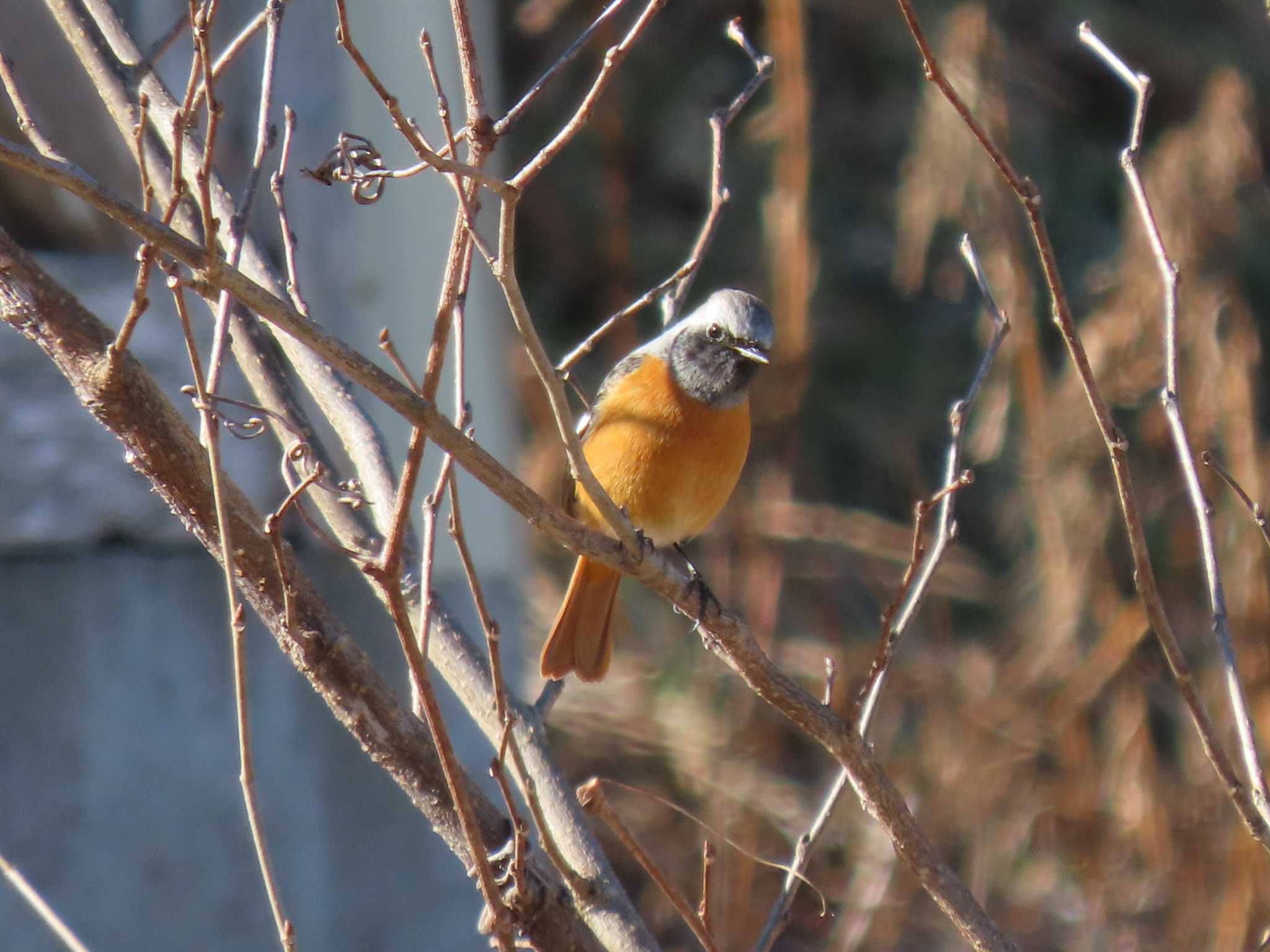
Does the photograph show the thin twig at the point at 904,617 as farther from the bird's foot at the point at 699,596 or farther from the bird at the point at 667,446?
the bird at the point at 667,446

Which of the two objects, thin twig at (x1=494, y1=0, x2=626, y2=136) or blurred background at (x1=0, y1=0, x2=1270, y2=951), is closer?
thin twig at (x1=494, y1=0, x2=626, y2=136)

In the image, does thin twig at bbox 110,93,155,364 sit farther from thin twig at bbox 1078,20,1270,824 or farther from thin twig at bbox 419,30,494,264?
thin twig at bbox 1078,20,1270,824

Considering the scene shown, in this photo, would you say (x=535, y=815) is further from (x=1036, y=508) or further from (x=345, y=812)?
(x=1036, y=508)

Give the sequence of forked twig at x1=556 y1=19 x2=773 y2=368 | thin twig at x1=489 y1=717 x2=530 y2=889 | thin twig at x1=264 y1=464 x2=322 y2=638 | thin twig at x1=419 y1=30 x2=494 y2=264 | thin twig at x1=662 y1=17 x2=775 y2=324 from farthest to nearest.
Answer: thin twig at x1=662 y1=17 x2=775 y2=324 → forked twig at x1=556 y1=19 x2=773 y2=368 → thin twig at x1=489 y1=717 x2=530 y2=889 → thin twig at x1=264 y1=464 x2=322 y2=638 → thin twig at x1=419 y1=30 x2=494 y2=264

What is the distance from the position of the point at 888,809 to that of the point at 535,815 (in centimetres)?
49

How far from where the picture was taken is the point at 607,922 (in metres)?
2.18

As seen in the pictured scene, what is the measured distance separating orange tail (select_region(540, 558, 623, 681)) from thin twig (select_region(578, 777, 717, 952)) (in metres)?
1.88

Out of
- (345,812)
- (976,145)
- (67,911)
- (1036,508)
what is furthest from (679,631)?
(67,911)

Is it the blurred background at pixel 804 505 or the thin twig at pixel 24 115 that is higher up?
the thin twig at pixel 24 115

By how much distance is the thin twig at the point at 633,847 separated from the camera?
159 centimetres

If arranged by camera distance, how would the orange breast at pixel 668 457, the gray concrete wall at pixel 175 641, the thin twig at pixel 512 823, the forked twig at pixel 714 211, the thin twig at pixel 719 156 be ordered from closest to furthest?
the thin twig at pixel 512 823, the forked twig at pixel 714 211, the thin twig at pixel 719 156, the gray concrete wall at pixel 175 641, the orange breast at pixel 668 457

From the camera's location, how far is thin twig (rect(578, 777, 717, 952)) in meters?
1.59

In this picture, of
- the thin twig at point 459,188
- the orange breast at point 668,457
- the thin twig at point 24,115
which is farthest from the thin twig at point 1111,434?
the orange breast at point 668,457

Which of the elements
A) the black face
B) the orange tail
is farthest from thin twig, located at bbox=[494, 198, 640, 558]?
the black face
